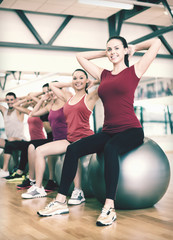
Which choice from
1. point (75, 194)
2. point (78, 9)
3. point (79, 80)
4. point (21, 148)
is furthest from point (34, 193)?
point (78, 9)

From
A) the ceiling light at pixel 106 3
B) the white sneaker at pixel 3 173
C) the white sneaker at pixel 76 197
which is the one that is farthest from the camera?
the ceiling light at pixel 106 3

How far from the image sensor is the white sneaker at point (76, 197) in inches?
103

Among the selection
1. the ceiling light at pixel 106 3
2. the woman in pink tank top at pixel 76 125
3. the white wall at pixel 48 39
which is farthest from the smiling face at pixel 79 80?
the white wall at pixel 48 39

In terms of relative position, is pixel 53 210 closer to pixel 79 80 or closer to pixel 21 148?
pixel 79 80

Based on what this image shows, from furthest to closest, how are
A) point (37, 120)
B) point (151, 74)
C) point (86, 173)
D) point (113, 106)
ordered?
1. point (151, 74)
2. point (37, 120)
3. point (86, 173)
4. point (113, 106)

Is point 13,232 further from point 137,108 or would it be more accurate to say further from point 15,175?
point 137,108

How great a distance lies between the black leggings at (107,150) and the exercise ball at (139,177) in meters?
0.08

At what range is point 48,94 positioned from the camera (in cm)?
360

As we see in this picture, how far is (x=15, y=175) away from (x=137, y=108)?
490 centimetres

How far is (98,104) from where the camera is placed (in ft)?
26.5

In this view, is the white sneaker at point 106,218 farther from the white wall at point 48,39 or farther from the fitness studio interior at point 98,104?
the white wall at point 48,39

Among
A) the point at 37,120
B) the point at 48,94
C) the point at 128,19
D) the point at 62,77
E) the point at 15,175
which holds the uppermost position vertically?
the point at 128,19

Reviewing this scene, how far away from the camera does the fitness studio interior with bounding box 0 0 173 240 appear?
203cm

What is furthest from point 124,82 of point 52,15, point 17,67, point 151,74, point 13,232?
point 151,74
